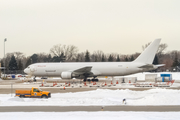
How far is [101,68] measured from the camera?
127 ft

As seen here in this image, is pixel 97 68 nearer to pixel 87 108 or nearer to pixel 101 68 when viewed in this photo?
pixel 101 68

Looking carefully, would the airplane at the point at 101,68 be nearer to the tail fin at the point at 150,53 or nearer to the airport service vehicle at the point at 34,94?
the tail fin at the point at 150,53

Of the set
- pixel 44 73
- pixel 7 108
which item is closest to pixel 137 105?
pixel 7 108

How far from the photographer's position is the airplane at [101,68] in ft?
122

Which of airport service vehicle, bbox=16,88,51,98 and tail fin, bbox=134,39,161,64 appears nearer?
airport service vehicle, bbox=16,88,51,98

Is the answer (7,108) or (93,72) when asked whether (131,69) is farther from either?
(7,108)

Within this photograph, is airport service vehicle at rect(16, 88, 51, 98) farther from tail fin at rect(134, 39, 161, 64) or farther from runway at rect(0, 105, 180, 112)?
tail fin at rect(134, 39, 161, 64)
